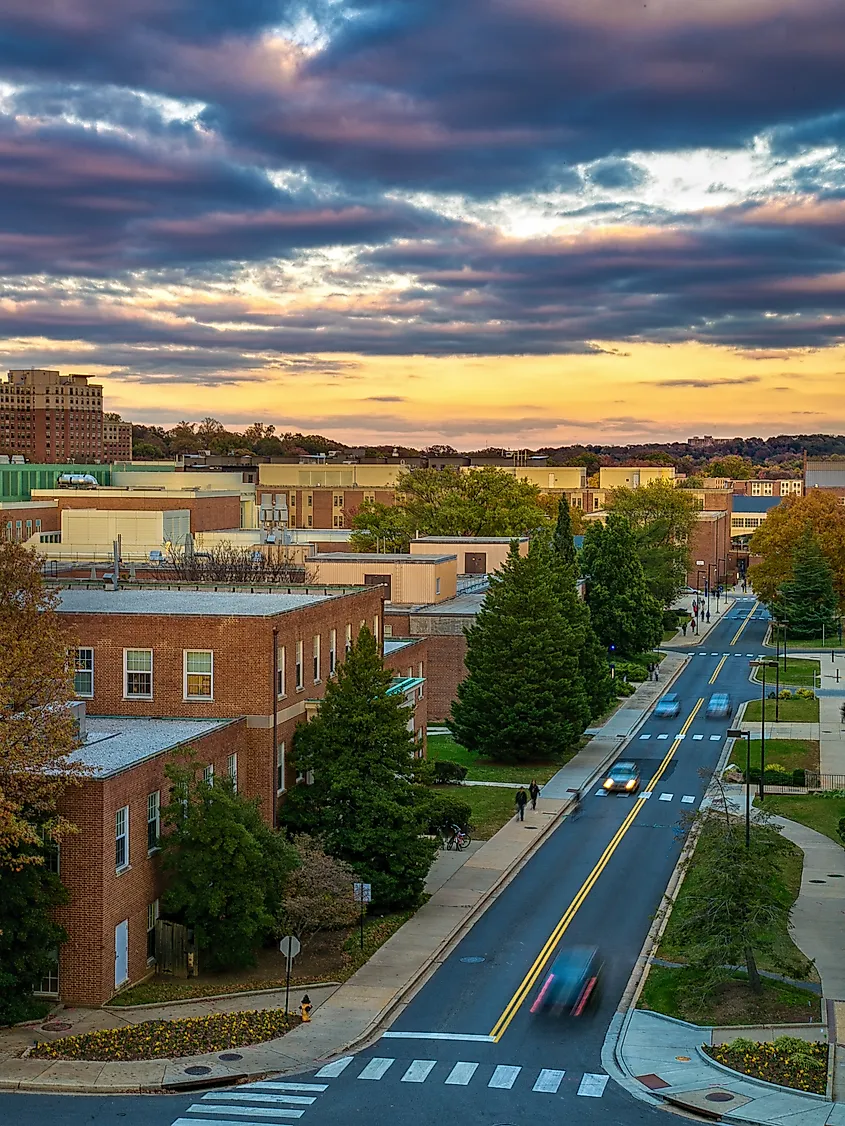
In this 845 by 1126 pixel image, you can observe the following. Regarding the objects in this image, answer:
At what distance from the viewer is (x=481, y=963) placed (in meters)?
41.0

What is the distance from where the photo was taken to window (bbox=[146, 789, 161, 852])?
38406 millimetres

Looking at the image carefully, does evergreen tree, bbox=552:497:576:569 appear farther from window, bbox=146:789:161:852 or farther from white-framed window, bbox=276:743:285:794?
window, bbox=146:789:161:852

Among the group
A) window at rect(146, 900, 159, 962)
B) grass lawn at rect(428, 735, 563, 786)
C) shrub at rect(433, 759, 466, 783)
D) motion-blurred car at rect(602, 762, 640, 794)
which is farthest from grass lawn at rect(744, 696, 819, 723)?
window at rect(146, 900, 159, 962)

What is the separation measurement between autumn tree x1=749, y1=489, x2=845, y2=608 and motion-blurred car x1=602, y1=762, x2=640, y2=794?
6885 centimetres

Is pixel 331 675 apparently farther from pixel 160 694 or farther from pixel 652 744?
pixel 652 744

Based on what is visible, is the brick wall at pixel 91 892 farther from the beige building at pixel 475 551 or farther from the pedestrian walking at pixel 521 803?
the beige building at pixel 475 551

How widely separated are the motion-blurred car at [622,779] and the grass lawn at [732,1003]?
28.8 m

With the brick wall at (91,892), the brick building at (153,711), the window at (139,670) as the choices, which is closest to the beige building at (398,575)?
the brick building at (153,711)

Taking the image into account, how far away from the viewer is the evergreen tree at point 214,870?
3788 cm

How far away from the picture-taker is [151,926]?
1529 inches

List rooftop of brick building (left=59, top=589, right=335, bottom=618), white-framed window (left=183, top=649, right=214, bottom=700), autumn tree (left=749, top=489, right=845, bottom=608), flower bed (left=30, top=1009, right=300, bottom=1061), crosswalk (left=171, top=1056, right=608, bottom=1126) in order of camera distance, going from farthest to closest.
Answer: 1. autumn tree (left=749, top=489, right=845, bottom=608)
2. rooftop of brick building (left=59, top=589, right=335, bottom=618)
3. white-framed window (left=183, top=649, right=214, bottom=700)
4. flower bed (left=30, top=1009, right=300, bottom=1061)
5. crosswalk (left=171, top=1056, right=608, bottom=1126)

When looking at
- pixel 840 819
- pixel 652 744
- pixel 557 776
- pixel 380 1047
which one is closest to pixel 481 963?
pixel 380 1047

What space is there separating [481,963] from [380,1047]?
773 centimetres

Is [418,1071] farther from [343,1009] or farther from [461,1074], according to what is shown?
[343,1009]
